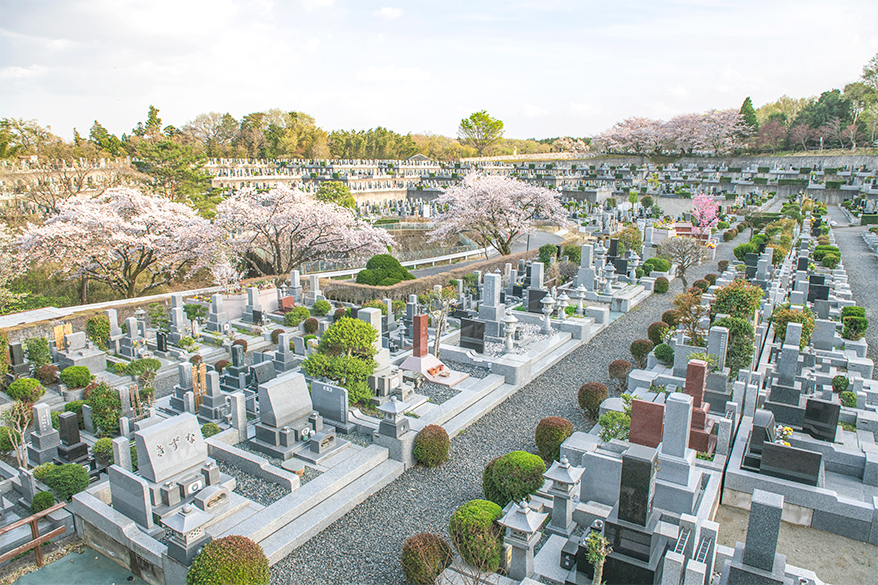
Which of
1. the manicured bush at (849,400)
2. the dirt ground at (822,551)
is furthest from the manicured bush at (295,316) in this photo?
the manicured bush at (849,400)

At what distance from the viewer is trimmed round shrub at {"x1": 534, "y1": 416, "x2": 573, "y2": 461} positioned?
495 inches

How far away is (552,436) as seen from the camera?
12.6 meters

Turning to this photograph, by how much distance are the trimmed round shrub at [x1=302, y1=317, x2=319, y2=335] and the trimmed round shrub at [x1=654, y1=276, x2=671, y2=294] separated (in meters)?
18.4

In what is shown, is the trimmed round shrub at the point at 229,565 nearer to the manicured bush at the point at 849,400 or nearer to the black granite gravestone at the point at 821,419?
the black granite gravestone at the point at 821,419

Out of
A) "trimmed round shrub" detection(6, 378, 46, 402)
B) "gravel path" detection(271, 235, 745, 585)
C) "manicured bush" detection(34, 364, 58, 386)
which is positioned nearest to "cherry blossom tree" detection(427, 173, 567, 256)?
"gravel path" detection(271, 235, 745, 585)

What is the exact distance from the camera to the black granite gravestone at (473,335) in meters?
19.3

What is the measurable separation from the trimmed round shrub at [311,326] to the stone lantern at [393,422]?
34.2 ft

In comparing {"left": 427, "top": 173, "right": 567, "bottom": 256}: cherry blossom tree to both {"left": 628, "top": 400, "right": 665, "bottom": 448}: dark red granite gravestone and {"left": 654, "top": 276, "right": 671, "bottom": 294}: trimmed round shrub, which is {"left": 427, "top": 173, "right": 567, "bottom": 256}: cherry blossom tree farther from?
{"left": 628, "top": 400, "right": 665, "bottom": 448}: dark red granite gravestone

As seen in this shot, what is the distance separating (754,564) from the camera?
26.6 feet

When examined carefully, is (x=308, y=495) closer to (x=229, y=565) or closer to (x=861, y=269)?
(x=229, y=565)

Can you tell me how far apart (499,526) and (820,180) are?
70874mm

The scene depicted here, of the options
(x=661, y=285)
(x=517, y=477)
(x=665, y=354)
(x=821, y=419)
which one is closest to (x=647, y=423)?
(x=517, y=477)

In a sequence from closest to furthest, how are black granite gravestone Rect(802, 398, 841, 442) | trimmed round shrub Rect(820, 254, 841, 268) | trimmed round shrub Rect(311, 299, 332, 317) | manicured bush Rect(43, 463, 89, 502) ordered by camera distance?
manicured bush Rect(43, 463, 89, 502)
black granite gravestone Rect(802, 398, 841, 442)
trimmed round shrub Rect(311, 299, 332, 317)
trimmed round shrub Rect(820, 254, 841, 268)

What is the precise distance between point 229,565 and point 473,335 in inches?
486
